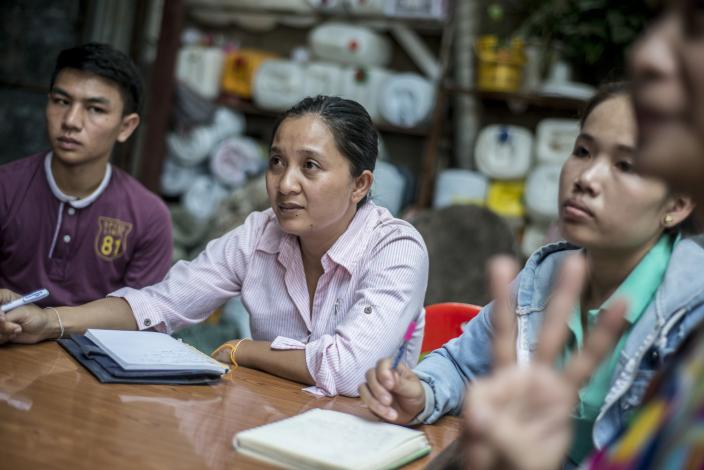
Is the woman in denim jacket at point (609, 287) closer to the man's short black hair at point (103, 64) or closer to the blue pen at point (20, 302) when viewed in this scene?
the blue pen at point (20, 302)

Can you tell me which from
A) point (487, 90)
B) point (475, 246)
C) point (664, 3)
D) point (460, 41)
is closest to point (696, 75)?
point (664, 3)

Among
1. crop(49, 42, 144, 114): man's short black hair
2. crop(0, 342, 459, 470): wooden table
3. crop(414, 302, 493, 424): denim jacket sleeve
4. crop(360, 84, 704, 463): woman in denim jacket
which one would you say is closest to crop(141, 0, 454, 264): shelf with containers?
crop(49, 42, 144, 114): man's short black hair

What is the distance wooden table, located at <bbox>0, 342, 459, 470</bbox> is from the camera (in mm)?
985

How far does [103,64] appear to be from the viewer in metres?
2.37

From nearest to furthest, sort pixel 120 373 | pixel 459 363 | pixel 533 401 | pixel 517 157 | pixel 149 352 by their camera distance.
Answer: pixel 533 401, pixel 120 373, pixel 149 352, pixel 459 363, pixel 517 157

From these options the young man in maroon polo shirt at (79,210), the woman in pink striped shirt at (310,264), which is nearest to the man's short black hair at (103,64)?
the young man in maroon polo shirt at (79,210)

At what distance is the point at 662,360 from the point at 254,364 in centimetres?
80

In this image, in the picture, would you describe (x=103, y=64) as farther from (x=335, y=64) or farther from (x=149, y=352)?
(x=335, y=64)

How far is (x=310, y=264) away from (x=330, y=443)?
2.92 feet

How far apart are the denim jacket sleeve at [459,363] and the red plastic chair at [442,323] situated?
426 mm

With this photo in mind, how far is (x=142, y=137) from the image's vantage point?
186 inches

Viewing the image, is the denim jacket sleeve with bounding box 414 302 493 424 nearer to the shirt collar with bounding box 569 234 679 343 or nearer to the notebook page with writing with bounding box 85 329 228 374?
the shirt collar with bounding box 569 234 679 343

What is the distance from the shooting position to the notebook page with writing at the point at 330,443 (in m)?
1.00

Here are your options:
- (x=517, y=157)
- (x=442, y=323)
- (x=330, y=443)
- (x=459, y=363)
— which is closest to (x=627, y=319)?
(x=459, y=363)
